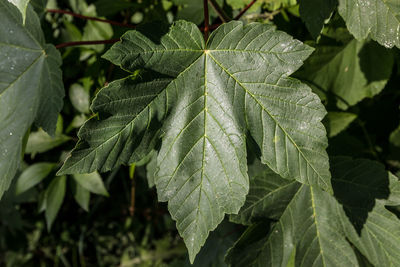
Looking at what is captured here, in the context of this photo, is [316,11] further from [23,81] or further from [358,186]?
[23,81]

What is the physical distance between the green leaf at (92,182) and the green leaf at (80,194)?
46mm

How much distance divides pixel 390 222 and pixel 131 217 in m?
1.64

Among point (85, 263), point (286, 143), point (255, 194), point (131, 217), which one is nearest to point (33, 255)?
point (85, 263)

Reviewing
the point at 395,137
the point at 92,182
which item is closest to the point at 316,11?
the point at 395,137

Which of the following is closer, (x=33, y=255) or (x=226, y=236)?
(x=226, y=236)

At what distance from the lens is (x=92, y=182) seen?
168cm

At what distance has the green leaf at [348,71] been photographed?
1.35 m

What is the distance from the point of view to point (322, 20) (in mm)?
1058

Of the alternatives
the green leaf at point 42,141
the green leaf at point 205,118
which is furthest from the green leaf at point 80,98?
the green leaf at point 205,118

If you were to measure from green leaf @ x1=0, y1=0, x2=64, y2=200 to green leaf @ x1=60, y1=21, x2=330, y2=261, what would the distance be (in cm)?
25

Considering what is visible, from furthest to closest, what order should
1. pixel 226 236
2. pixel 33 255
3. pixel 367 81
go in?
1. pixel 33 255
2. pixel 226 236
3. pixel 367 81

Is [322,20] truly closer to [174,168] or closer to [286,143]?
[286,143]

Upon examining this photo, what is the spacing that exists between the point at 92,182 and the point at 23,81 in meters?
0.62

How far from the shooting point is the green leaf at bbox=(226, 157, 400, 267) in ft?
3.76
